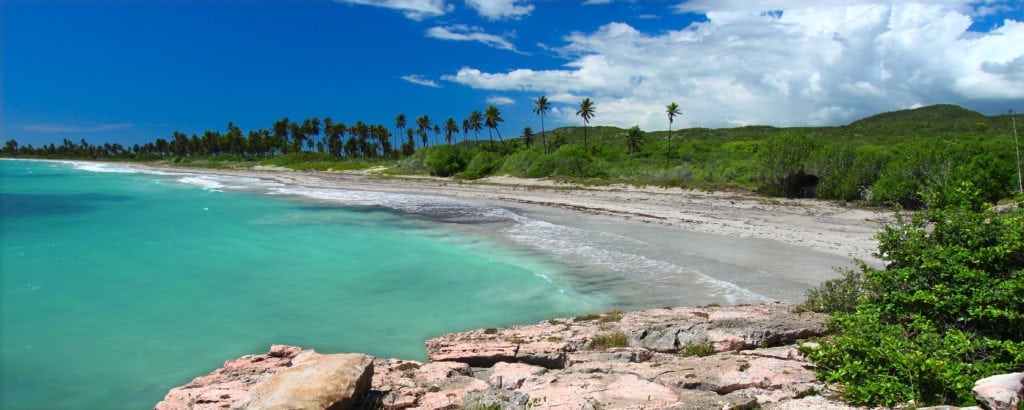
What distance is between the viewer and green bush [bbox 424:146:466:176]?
64562mm

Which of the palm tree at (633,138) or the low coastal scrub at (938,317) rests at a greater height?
the palm tree at (633,138)

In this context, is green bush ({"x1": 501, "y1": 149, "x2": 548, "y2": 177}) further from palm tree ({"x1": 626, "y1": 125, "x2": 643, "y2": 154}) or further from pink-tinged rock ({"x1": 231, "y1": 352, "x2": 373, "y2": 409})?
pink-tinged rock ({"x1": 231, "y1": 352, "x2": 373, "y2": 409})

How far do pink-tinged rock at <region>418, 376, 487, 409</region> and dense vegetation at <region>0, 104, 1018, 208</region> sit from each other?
7102mm

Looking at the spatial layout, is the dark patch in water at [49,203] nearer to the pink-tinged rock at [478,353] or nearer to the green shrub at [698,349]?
the pink-tinged rock at [478,353]

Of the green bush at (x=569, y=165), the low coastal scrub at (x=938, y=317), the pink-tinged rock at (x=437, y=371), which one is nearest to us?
the low coastal scrub at (x=938, y=317)

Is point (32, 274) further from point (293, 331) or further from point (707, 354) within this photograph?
point (707, 354)

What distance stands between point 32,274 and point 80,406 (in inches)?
486

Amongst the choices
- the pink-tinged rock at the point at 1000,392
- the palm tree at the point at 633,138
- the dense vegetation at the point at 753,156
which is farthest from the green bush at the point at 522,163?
the pink-tinged rock at the point at 1000,392

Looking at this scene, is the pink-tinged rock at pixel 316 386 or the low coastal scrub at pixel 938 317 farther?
the low coastal scrub at pixel 938 317

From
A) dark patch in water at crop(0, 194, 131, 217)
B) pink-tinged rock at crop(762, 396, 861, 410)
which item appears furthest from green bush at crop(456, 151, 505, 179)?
pink-tinged rock at crop(762, 396, 861, 410)

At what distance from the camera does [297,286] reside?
49.4 ft

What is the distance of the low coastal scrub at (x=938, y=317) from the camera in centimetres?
525

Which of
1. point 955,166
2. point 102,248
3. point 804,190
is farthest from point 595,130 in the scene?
point 102,248

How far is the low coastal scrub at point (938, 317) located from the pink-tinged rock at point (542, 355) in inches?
126
